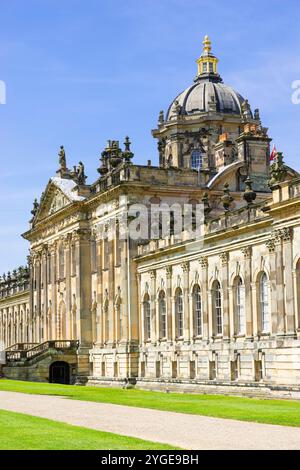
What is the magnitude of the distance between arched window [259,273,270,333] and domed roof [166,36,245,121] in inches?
1297

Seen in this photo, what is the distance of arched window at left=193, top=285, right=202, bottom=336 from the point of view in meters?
53.7

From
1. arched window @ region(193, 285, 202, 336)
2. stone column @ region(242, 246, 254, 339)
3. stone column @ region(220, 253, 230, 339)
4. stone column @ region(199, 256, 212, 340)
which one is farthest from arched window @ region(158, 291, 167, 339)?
stone column @ region(242, 246, 254, 339)

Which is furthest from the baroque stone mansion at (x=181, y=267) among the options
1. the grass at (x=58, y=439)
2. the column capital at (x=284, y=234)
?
the grass at (x=58, y=439)

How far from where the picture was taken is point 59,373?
231 feet

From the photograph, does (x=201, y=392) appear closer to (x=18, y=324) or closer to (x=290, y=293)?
(x=290, y=293)

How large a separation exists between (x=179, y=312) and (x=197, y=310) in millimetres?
2586

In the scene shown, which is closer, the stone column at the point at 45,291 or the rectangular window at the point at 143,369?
the rectangular window at the point at 143,369

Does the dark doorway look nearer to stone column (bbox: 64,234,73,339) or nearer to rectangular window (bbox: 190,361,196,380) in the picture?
stone column (bbox: 64,234,73,339)

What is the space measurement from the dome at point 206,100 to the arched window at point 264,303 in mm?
32997

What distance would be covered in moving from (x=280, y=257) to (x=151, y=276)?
18.4 m

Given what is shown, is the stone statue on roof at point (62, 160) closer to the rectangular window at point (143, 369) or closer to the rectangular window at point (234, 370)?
the rectangular window at point (143, 369)

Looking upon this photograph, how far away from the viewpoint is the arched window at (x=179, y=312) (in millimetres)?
56009

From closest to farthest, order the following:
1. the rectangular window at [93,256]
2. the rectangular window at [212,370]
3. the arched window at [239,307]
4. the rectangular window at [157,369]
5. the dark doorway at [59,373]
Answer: the arched window at [239,307]
the rectangular window at [212,370]
the rectangular window at [157,369]
the rectangular window at [93,256]
the dark doorway at [59,373]
